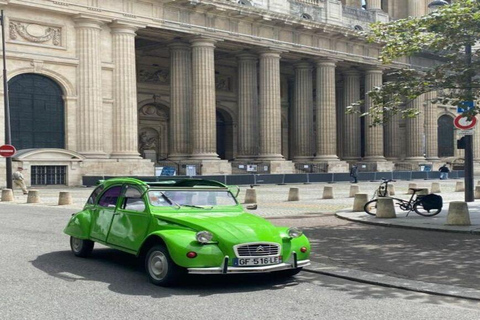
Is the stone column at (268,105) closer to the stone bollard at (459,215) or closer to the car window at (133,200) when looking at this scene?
the stone bollard at (459,215)

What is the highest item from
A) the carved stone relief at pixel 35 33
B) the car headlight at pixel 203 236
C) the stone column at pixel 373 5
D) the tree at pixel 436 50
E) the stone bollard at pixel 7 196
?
the stone column at pixel 373 5

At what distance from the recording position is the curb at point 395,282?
7.92 meters

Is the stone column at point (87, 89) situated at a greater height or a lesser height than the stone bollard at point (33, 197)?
greater

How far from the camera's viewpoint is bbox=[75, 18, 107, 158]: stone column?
36.3 meters

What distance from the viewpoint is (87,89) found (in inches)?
1435

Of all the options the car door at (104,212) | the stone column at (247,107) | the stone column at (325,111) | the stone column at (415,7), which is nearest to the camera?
the car door at (104,212)

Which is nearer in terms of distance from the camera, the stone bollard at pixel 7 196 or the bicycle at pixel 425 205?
the bicycle at pixel 425 205

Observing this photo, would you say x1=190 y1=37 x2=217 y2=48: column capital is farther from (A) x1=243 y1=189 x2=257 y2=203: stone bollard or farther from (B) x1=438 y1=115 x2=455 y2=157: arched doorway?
(B) x1=438 y1=115 x2=455 y2=157: arched doorway

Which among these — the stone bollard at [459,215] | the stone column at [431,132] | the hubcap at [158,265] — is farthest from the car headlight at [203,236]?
the stone column at [431,132]

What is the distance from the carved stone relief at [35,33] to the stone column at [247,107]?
15693 mm

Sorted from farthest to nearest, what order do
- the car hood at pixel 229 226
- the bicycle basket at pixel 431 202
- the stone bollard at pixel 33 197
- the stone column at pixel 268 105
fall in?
the stone column at pixel 268 105
the stone bollard at pixel 33 197
the bicycle basket at pixel 431 202
the car hood at pixel 229 226

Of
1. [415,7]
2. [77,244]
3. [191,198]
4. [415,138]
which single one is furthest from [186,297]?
[415,7]

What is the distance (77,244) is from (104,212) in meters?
1.04

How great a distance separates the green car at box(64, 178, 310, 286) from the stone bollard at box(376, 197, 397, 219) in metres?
8.24
